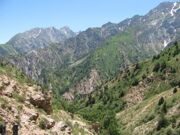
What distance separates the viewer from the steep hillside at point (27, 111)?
73.5m

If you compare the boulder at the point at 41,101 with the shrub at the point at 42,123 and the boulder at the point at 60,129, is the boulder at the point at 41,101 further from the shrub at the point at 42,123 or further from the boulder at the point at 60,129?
the boulder at the point at 60,129

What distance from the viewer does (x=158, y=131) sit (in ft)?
463

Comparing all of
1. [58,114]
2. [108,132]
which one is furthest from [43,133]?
[108,132]

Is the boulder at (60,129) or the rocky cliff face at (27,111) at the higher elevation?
the rocky cliff face at (27,111)

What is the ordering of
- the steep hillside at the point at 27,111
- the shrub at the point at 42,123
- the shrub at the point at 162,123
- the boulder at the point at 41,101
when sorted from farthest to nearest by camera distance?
the shrub at the point at 162,123
the boulder at the point at 41,101
the shrub at the point at 42,123
the steep hillside at the point at 27,111

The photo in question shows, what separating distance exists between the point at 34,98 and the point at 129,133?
74.1 meters

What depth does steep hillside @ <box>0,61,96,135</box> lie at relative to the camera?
2894 inches

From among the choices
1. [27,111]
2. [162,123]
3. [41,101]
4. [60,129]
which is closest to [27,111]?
[27,111]

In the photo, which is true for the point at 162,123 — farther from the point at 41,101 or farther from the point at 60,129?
the point at 60,129

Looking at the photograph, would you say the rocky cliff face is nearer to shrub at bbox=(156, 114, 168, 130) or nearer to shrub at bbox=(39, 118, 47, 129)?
shrub at bbox=(39, 118, 47, 129)

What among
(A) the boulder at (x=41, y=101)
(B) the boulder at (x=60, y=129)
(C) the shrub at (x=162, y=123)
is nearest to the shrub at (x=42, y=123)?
(B) the boulder at (x=60, y=129)

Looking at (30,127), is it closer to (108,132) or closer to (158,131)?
(108,132)

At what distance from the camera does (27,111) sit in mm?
80375

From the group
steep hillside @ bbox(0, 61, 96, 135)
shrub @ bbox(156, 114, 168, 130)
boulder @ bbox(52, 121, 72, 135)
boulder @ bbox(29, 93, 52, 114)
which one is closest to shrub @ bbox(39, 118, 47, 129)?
steep hillside @ bbox(0, 61, 96, 135)
